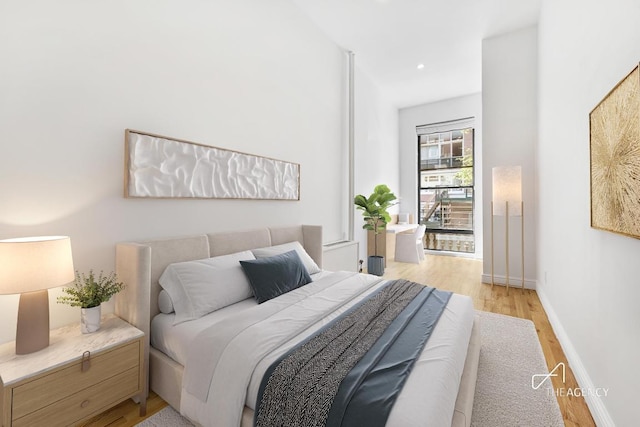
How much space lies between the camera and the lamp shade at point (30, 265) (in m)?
1.33

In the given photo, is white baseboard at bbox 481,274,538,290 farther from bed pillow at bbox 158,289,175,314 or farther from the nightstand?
the nightstand

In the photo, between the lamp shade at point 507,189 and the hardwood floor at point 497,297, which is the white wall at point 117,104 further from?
the lamp shade at point 507,189

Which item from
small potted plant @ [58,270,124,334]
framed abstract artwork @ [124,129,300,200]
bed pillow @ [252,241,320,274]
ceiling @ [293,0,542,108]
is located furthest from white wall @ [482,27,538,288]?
small potted plant @ [58,270,124,334]

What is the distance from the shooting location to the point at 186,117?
2395 mm

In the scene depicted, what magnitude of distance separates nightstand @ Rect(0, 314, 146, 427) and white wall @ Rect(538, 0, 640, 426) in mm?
2439

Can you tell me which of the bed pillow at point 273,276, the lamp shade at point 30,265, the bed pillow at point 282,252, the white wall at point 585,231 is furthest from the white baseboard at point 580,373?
the lamp shade at point 30,265

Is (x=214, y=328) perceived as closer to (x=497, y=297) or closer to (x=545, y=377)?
(x=545, y=377)

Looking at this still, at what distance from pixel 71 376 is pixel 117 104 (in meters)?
1.66

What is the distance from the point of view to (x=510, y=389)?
1.86 meters

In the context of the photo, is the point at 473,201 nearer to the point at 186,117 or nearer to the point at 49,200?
the point at 186,117

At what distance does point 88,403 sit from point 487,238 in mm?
4722

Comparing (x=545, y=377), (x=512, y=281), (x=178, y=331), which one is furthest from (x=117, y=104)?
(x=512, y=281)

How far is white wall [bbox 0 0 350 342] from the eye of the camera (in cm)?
161

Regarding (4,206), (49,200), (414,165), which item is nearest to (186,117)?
(49,200)
